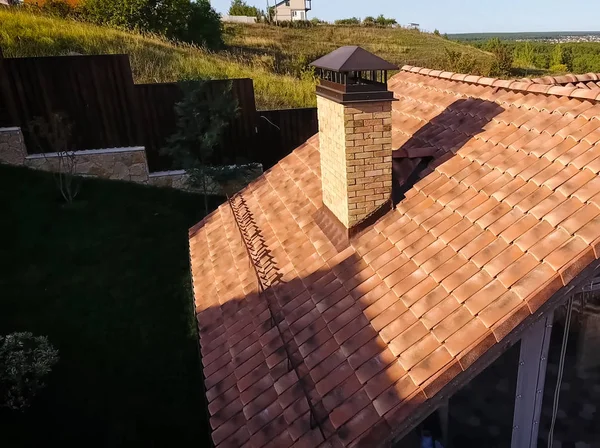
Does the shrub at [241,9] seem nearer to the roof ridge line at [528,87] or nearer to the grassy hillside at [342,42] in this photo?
the grassy hillside at [342,42]

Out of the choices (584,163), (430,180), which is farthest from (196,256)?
(584,163)

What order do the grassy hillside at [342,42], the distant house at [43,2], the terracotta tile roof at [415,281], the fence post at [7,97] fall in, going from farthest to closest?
the grassy hillside at [342,42], the distant house at [43,2], the fence post at [7,97], the terracotta tile roof at [415,281]

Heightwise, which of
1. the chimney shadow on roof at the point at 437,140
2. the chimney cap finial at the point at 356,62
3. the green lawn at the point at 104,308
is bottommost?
the green lawn at the point at 104,308

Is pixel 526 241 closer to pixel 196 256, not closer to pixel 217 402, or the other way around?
pixel 217 402

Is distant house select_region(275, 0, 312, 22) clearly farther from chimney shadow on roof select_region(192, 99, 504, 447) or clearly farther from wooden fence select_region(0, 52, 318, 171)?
chimney shadow on roof select_region(192, 99, 504, 447)

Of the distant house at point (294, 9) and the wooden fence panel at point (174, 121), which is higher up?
the distant house at point (294, 9)

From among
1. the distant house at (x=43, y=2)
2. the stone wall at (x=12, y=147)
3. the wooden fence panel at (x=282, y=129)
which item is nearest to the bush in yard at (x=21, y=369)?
the stone wall at (x=12, y=147)

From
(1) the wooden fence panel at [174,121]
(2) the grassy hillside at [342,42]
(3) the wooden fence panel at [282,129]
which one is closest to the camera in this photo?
(1) the wooden fence panel at [174,121]
